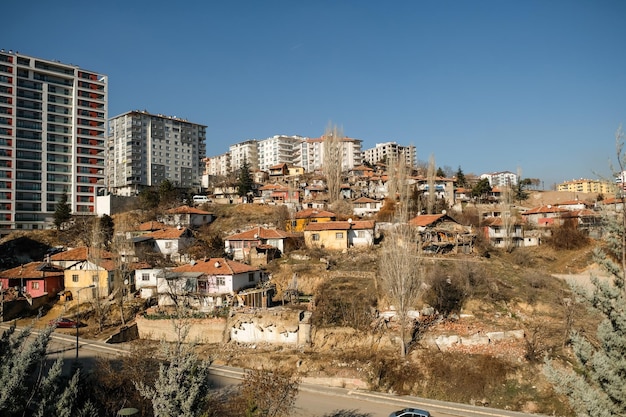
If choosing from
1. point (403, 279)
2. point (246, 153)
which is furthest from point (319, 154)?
point (403, 279)

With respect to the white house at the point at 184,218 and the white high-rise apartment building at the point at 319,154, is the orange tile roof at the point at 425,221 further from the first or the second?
the white high-rise apartment building at the point at 319,154

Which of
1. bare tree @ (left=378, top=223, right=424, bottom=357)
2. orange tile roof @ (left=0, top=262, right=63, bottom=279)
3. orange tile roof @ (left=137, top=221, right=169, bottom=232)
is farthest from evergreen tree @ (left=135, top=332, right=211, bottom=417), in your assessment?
orange tile roof @ (left=137, top=221, right=169, bottom=232)

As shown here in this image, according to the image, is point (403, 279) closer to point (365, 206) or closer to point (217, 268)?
point (217, 268)

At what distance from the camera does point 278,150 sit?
5167 inches

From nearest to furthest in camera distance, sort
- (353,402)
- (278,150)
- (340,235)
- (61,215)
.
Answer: (353,402), (340,235), (61,215), (278,150)

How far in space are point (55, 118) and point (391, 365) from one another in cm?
7252

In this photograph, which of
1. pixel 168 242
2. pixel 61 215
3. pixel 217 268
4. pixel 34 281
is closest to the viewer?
pixel 217 268

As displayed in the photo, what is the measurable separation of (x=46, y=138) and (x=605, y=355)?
83387 mm

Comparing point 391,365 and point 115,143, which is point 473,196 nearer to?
point 391,365

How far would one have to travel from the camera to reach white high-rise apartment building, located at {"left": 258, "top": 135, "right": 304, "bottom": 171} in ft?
431

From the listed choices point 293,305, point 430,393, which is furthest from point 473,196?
point 430,393

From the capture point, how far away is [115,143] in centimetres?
10762

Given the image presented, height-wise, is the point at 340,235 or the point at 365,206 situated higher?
the point at 365,206

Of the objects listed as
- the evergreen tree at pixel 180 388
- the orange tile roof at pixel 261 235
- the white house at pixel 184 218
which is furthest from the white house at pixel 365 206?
the evergreen tree at pixel 180 388
